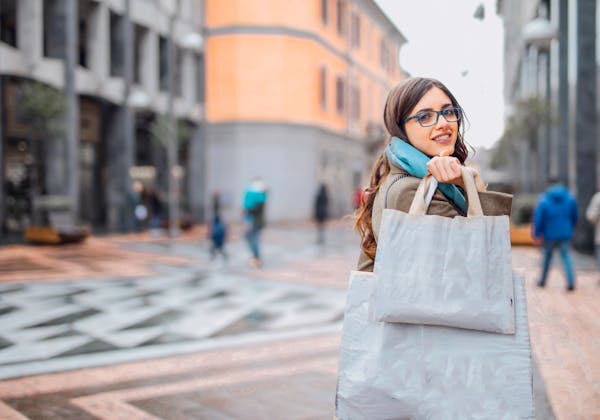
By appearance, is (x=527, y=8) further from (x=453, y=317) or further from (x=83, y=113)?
(x=453, y=317)

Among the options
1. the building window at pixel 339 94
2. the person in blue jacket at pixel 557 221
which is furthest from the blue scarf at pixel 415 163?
the building window at pixel 339 94

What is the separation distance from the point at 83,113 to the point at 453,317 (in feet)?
67.9

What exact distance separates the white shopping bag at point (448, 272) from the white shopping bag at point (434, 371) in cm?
6

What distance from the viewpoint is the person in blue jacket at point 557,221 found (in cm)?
883

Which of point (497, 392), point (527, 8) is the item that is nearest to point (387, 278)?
point (497, 392)

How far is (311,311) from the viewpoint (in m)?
7.46

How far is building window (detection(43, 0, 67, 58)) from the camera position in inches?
Answer: 690

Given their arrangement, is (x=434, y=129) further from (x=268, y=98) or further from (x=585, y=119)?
(x=268, y=98)

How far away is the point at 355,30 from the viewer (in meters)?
35.1

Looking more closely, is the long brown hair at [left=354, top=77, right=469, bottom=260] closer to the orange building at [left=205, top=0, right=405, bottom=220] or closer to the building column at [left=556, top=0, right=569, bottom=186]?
the building column at [left=556, top=0, right=569, bottom=186]

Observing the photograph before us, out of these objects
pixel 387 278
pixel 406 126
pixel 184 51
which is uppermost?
pixel 184 51

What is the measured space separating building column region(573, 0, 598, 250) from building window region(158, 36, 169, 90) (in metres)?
14.1

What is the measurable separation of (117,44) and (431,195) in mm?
19970

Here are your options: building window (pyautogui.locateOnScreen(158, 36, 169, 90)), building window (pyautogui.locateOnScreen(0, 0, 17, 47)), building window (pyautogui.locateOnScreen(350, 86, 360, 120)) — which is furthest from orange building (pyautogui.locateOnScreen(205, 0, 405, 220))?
building window (pyautogui.locateOnScreen(0, 0, 17, 47))
